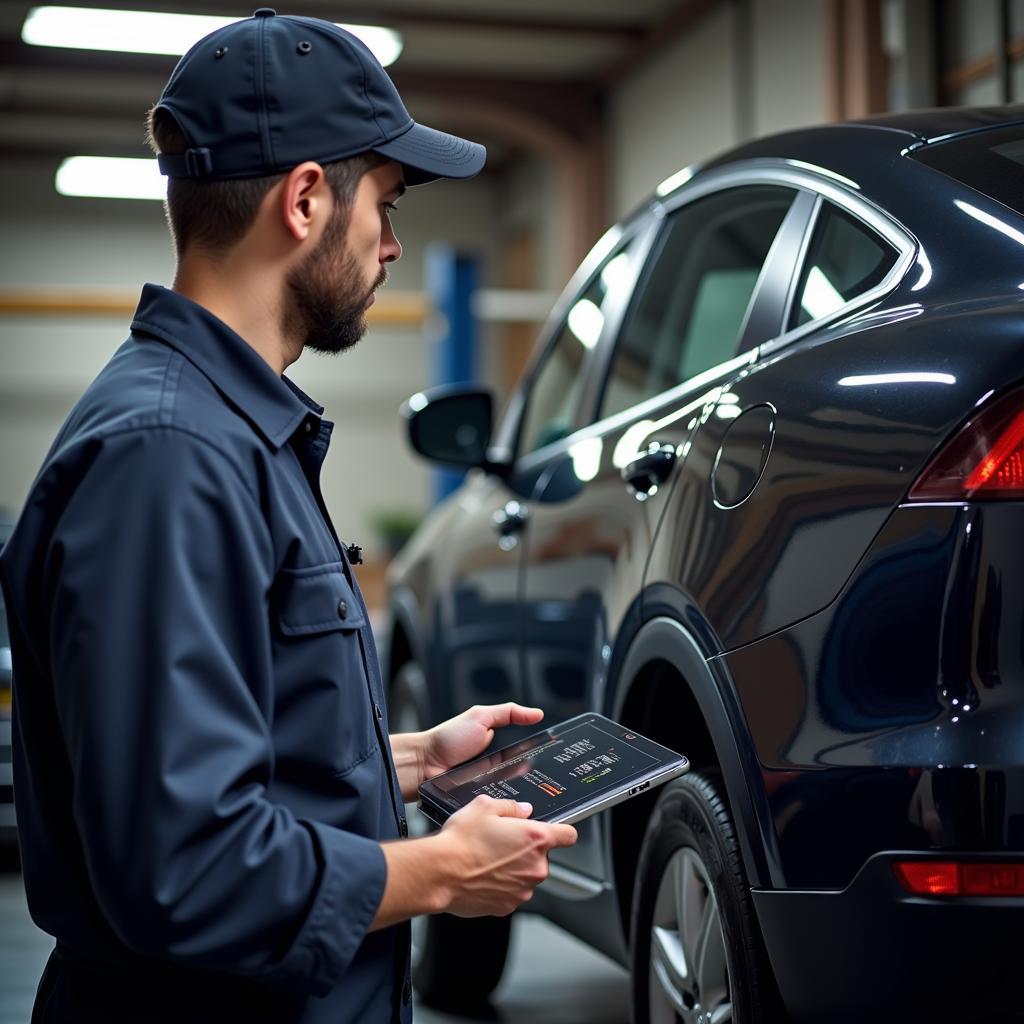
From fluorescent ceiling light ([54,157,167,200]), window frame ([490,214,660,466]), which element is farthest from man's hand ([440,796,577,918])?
fluorescent ceiling light ([54,157,167,200])

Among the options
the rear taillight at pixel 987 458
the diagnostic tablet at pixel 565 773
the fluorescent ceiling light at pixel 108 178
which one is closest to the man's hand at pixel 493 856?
the diagnostic tablet at pixel 565 773

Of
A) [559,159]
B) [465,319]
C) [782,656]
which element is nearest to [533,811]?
[782,656]

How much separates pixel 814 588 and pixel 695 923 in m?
0.58

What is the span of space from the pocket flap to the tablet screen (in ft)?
0.95

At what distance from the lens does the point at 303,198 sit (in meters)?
1.36

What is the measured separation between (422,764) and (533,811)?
288 mm

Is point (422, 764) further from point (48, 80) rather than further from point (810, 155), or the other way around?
point (48, 80)

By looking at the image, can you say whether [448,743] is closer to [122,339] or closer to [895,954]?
[895,954]

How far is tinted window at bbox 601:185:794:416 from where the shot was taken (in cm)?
253

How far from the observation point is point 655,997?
2.19m

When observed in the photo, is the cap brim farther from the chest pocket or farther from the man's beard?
the chest pocket

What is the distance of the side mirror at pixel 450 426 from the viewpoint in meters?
3.37

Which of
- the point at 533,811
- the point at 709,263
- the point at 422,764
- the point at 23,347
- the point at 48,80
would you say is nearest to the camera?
the point at 533,811

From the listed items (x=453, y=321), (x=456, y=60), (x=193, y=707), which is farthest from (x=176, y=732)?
(x=456, y=60)
